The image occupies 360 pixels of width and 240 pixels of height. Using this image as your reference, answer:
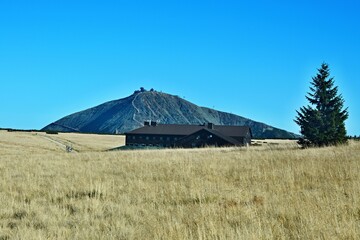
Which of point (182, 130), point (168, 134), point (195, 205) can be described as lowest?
point (195, 205)

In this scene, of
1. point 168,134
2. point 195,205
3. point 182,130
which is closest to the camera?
point 195,205

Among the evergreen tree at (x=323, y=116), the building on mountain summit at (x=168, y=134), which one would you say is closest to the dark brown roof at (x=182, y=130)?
the building on mountain summit at (x=168, y=134)

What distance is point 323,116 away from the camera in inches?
2125

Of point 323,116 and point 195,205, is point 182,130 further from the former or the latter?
point 195,205

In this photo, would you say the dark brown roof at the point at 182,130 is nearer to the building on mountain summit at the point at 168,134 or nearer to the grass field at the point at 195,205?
the building on mountain summit at the point at 168,134

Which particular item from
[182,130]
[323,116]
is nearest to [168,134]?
[182,130]

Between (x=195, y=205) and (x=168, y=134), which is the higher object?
(x=168, y=134)

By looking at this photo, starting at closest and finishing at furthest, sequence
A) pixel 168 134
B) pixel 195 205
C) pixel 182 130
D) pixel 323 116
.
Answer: pixel 195 205, pixel 323 116, pixel 168 134, pixel 182 130

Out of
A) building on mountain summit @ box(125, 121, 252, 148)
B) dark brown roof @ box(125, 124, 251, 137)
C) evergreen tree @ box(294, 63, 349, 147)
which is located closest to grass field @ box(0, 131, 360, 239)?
evergreen tree @ box(294, 63, 349, 147)

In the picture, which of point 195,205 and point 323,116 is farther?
point 323,116

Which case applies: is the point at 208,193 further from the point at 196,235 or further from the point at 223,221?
the point at 196,235

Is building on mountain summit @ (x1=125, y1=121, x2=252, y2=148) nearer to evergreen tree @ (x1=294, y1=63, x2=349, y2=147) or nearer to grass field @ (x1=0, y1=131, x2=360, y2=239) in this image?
evergreen tree @ (x1=294, y1=63, x2=349, y2=147)

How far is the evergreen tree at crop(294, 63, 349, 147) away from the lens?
2057 inches

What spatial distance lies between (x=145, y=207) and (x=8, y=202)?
3.14 meters
